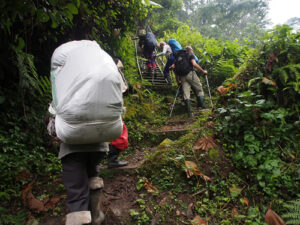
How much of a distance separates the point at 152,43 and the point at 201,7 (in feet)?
80.6

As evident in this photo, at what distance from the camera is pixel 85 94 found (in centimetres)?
139

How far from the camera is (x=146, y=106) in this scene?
240 inches

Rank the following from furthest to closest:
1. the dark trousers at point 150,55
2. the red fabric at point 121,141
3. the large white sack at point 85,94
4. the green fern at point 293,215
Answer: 1. the dark trousers at point 150,55
2. the red fabric at point 121,141
3. the green fern at point 293,215
4. the large white sack at point 85,94

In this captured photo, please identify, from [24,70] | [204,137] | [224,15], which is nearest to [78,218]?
[204,137]

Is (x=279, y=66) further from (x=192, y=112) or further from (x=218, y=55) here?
(x=218, y=55)

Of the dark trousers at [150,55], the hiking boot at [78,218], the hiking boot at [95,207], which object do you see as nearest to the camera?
the hiking boot at [78,218]

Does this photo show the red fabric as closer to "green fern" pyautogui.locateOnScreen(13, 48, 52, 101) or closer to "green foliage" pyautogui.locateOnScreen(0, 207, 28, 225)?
"green foliage" pyautogui.locateOnScreen(0, 207, 28, 225)

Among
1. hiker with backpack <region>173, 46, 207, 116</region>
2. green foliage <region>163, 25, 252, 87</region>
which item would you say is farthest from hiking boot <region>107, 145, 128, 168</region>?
green foliage <region>163, 25, 252, 87</region>

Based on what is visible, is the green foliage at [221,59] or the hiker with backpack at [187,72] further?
the green foliage at [221,59]

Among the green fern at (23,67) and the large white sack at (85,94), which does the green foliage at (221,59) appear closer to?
the green fern at (23,67)

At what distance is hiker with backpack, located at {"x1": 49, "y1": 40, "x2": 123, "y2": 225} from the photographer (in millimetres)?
1413

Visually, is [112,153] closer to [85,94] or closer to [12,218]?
[12,218]

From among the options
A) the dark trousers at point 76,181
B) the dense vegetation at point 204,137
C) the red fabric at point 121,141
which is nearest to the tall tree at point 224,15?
the dense vegetation at point 204,137

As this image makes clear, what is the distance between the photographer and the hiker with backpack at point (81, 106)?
141cm
